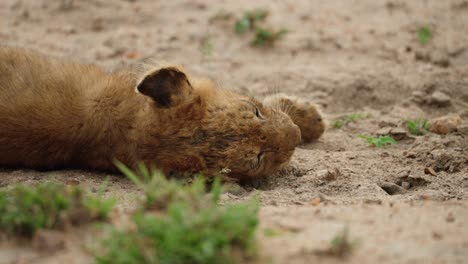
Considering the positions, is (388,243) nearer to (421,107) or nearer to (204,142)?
(204,142)

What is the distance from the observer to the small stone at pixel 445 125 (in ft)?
17.7

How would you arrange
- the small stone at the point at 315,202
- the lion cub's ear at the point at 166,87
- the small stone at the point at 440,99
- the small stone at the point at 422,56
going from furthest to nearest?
1. the small stone at the point at 422,56
2. the small stone at the point at 440,99
3. the lion cub's ear at the point at 166,87
4. the small stone at the point at 315,202

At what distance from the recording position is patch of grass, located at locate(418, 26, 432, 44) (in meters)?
7.48

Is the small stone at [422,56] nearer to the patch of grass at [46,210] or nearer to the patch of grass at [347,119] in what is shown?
the patch of grass at [347,119]

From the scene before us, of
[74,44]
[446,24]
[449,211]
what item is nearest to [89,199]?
[449,211]

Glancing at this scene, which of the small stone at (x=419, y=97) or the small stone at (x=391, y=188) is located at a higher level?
the small stone at (x=419, y=97)

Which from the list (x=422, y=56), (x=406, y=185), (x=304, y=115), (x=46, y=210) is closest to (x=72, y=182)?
(x=46, y=210)

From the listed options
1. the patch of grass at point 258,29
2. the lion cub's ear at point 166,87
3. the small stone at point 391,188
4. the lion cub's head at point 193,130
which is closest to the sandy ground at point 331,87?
the small stone at point 391,188

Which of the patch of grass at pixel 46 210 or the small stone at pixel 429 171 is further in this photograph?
the small stone at pixel 429 171

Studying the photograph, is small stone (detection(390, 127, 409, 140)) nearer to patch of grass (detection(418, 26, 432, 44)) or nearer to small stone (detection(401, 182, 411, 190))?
small stone (detection(401, 182, 411, 190))

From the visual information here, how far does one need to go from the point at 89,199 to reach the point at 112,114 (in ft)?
4.31

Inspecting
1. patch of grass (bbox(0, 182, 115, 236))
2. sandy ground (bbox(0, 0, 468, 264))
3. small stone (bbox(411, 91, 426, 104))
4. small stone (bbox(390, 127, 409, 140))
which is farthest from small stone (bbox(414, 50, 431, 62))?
patch of grass (bbox(0, 182, 115, 236))

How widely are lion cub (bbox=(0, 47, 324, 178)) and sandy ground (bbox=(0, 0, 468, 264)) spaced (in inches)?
7.6

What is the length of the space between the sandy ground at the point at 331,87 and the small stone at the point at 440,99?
0.04 ft
